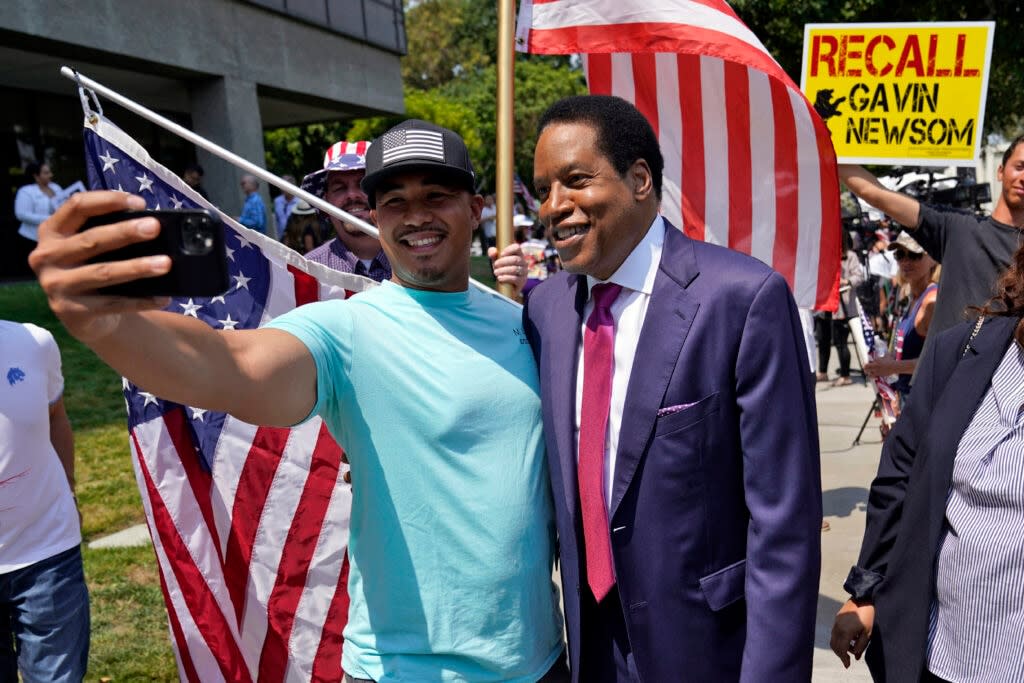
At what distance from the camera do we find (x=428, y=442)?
2.04 m

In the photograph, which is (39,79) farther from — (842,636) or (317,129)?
(317,129)

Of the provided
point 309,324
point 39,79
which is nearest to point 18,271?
point 39,79

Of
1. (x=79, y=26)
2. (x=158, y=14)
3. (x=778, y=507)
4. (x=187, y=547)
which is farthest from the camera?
(x=158, y=14)

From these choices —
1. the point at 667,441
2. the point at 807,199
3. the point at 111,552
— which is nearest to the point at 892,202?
the point at 807,199

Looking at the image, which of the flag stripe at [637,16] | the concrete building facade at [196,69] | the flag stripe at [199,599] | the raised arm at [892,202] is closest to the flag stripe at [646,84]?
the flag stripe at [637,16]

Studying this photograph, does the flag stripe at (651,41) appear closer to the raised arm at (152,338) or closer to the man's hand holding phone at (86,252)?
the raised arm at (152,338)

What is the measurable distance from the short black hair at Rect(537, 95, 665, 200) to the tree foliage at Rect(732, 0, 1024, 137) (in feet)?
49.7

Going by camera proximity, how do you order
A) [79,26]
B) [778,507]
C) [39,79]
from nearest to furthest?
[778,507] < [79,26] < [39,79]

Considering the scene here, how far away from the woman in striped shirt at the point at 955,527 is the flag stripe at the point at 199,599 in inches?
82.2

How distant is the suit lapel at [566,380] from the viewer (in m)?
2.10

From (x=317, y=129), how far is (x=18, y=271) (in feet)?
61.4

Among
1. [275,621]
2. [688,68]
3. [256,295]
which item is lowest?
[275,621]

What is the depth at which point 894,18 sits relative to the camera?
1620 cm

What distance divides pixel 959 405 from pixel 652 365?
83 cm
